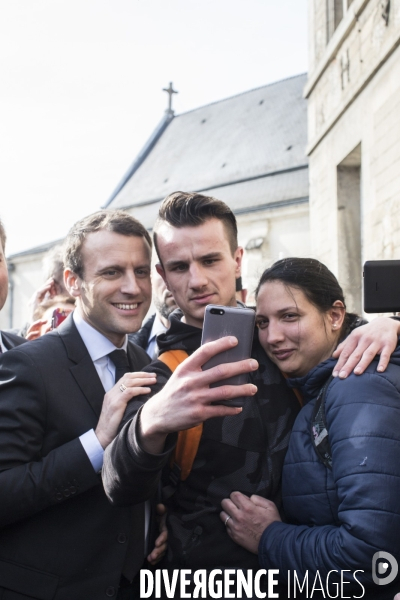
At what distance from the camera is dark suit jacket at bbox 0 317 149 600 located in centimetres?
202

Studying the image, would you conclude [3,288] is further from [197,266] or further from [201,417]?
[201,417]

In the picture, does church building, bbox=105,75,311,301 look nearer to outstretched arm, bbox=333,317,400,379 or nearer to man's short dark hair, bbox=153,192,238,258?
man's short dark hair, bbox=153,192,238,258

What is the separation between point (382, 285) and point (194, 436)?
2.50 feet

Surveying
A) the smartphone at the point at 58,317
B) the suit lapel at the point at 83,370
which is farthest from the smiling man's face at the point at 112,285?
the smartphone at the point at 58,317

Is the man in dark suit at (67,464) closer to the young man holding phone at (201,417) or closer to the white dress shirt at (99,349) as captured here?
the white dress shirt at (99,349)

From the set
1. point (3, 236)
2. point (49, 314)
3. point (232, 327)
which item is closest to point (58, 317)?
point (49, 314)

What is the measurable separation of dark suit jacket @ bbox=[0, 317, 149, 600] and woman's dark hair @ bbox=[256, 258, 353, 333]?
2.59ft

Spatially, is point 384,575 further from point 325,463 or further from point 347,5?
point 347,5

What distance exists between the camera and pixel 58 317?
3.79 meters

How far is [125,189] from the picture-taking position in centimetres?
3559

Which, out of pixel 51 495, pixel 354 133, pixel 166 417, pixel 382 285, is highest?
pixel 354 133

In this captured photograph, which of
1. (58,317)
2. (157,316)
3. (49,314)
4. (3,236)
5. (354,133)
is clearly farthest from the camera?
(354,133)

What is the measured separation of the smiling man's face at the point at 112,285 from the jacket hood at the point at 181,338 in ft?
0.88

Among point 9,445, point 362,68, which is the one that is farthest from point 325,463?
point 362,68
